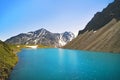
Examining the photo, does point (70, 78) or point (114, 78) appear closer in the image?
point (114, 78)

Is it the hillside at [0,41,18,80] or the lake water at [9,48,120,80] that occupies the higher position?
the hillside at [0,41,18,80]

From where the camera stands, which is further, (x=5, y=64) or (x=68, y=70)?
(x=68, y=70)

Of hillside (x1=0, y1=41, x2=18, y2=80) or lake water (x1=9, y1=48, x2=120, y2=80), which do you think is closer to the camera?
lake water (x1=9, y1=48, x2=120, y2=80)

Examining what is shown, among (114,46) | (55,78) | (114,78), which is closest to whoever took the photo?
(114,78)

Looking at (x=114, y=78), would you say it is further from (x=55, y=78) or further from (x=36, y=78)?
(x=36, y=78)

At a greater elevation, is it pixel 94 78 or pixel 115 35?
pixel 115 35

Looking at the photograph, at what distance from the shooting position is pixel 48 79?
Result: 1642 inches

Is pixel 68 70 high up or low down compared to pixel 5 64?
down

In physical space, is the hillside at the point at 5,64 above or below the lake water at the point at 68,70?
above

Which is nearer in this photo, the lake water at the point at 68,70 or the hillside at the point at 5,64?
the lake water at the point at 68,70

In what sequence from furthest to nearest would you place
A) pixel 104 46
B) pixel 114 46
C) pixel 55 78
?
pixel 104 46 → pixel 114 46 → pixel 55 78

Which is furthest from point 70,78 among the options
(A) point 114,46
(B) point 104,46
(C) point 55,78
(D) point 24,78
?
(B) point 104,46

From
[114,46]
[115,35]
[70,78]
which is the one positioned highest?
[115,35]

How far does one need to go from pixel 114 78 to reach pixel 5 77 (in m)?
24.7
